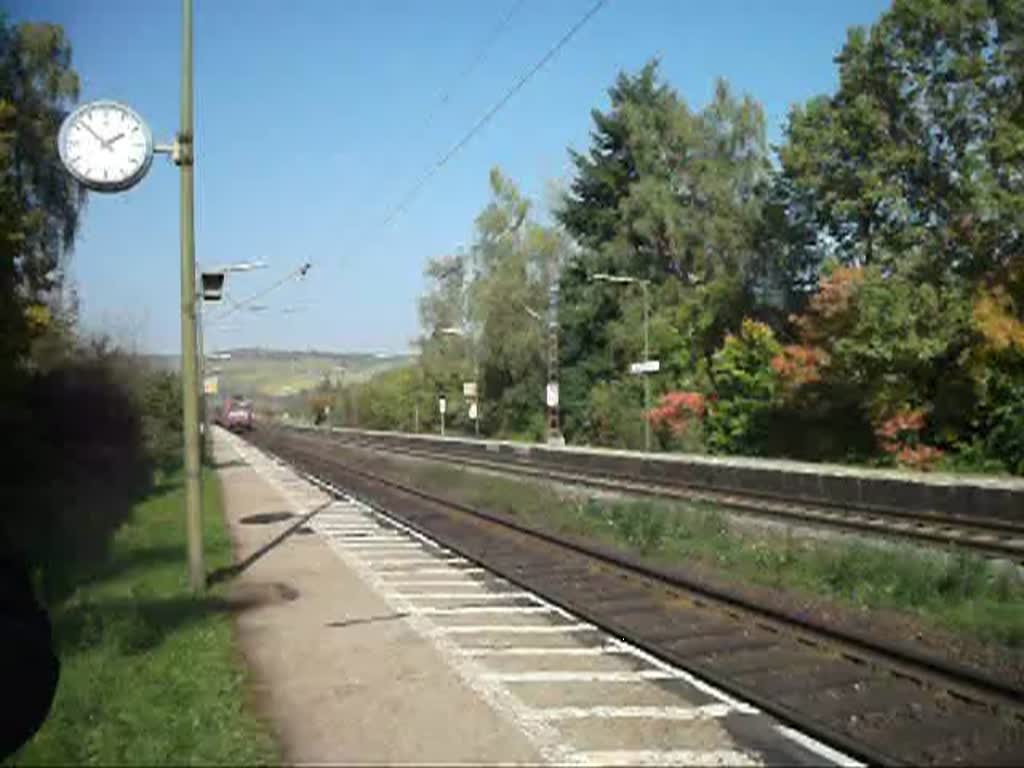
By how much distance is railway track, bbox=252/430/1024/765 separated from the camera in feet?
20.3

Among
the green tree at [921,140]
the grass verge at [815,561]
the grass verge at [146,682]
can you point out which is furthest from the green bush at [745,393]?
the grass verge at [146,682]

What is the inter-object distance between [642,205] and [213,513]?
128 ft

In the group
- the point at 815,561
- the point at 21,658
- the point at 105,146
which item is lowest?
the point at 815,561

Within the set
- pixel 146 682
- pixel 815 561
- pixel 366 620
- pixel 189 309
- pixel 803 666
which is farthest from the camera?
pixel 815 561

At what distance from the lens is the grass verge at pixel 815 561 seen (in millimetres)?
10664

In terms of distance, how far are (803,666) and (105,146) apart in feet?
28.6

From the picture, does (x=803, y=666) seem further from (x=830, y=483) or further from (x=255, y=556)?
(x=830, y=483)

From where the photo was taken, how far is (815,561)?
13.4 m

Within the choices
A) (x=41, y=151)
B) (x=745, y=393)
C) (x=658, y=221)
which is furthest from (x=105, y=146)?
(x=658, y=221)

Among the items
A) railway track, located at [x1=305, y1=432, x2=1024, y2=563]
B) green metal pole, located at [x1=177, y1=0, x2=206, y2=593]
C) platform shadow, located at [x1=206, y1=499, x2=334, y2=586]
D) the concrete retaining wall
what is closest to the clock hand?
green metal pole, located at [x1=177, y1=0, x2=206, y2=593]

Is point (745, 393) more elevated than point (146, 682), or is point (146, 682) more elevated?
point (745, 393)

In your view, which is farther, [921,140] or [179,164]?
[921,140]

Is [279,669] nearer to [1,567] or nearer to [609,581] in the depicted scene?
[609,581]

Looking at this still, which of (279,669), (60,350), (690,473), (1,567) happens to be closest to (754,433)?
(690,473)
